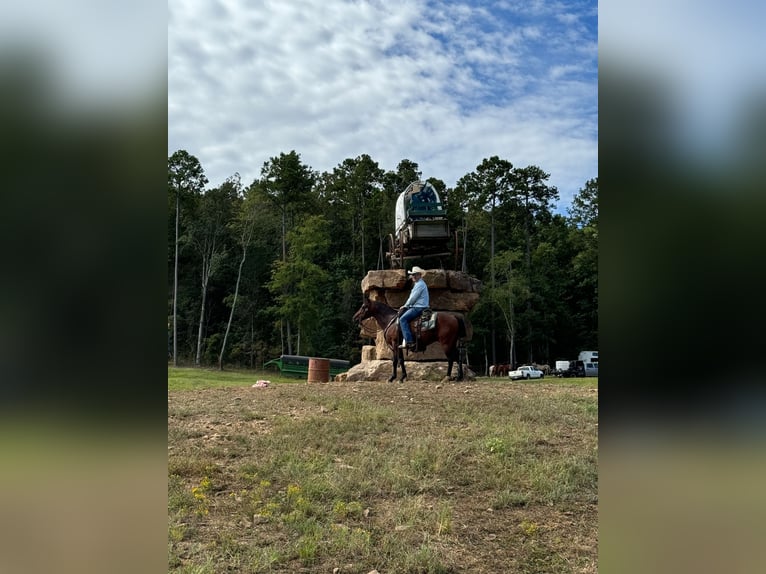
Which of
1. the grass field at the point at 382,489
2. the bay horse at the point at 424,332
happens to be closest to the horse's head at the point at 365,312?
the bay horse at the point at 424,332

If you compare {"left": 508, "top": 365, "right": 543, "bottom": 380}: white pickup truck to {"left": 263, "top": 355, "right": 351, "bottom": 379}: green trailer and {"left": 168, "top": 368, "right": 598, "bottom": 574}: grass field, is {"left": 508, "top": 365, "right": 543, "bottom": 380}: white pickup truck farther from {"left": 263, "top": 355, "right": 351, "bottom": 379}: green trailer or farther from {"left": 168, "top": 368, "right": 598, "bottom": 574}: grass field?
{"left": 168, "top": 368, "right": 598, "bottom": 574}: grass field

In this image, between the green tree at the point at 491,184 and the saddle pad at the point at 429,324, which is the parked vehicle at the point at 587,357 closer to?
the green tree at the point at 491,184

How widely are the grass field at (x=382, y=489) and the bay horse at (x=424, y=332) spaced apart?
12.0 feet

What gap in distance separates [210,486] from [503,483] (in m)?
2.91

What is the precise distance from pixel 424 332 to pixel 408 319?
1.59 ft

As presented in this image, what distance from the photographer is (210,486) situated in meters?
5.25

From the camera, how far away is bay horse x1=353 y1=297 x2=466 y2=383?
41.7 ft

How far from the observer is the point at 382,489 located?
17.1ft

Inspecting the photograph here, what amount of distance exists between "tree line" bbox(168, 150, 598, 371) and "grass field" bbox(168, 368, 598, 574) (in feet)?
80.7

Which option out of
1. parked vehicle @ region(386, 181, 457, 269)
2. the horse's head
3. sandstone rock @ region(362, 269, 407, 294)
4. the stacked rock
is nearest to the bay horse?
the horse's head
